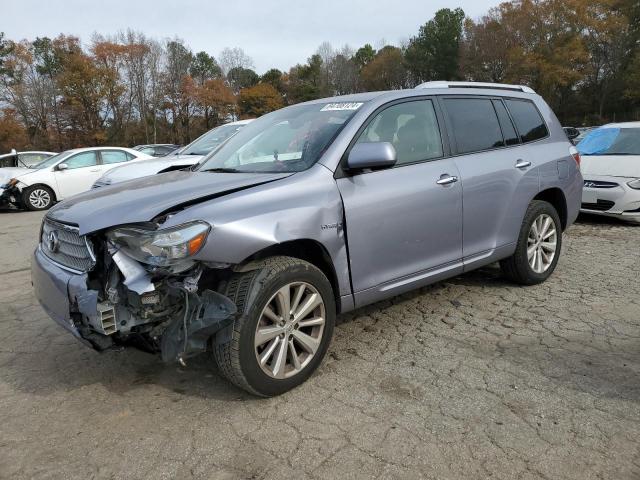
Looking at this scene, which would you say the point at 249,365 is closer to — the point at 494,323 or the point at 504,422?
the point at 504,422

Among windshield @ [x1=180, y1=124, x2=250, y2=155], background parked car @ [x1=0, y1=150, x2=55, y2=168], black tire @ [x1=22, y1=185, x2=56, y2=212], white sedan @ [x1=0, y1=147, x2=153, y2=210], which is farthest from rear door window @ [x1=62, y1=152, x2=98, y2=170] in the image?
windshield @ [x1=180, y1=124, x2=250, y2=155]

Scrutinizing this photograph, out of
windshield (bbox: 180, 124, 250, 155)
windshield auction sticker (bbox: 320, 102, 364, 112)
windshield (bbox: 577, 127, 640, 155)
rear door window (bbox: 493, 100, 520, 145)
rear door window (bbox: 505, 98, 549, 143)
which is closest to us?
windshield auction sticker (bbox: 320, 102, 364, 112)

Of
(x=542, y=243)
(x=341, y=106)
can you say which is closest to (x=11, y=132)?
(x=341, y=106)

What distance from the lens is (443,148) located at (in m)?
3.89

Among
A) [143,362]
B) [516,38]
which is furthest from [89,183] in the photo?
[516,38]

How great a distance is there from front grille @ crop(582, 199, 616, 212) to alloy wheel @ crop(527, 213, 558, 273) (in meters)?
3.30

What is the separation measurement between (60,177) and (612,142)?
1256 cm

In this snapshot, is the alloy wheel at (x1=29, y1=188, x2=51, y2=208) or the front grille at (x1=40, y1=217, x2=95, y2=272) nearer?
the front grille at (x1=40, y1=217, x2=95, y2=272)

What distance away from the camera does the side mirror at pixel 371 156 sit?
10.4 feet

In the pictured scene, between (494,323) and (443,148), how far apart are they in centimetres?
144

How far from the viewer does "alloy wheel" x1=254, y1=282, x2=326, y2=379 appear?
2.88 meters

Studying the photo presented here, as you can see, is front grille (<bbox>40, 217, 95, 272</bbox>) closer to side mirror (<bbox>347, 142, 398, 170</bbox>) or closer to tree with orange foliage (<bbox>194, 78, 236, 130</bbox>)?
side mirror (<bbox>347, 142, 398, 170</bbox>)

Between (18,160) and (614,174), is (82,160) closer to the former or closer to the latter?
(18,160)

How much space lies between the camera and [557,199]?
5016mm
